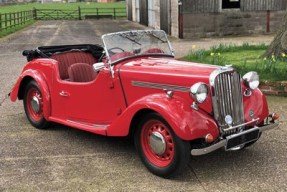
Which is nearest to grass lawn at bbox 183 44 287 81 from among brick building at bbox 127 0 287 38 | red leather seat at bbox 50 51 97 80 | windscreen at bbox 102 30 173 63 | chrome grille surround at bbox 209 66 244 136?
windscreen at bbox 102 30 173 63

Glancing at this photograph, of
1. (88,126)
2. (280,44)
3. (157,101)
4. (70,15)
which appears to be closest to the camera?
(157,101)

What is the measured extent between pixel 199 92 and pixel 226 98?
0.41m

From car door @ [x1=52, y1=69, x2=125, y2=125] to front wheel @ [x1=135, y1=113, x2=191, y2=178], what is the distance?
58 cm

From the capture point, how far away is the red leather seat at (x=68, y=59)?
6.59m

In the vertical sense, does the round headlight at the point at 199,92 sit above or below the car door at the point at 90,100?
above

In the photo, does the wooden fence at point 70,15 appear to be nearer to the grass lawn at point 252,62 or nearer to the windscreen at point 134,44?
the grass lawn at point 252,62

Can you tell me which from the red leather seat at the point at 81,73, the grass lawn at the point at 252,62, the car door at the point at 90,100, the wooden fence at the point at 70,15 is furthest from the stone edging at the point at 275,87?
the wooden fence at the point at 70,15

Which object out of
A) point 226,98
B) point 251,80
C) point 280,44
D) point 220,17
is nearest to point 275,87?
point 280,44

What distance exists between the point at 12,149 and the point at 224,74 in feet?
9.18

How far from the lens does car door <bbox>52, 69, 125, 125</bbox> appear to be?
5.35 m

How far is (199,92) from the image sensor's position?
4418mm

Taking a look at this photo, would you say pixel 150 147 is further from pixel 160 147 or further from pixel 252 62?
pixel 252 62

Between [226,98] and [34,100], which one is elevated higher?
[226,98]

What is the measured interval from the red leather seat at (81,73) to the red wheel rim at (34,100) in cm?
70
